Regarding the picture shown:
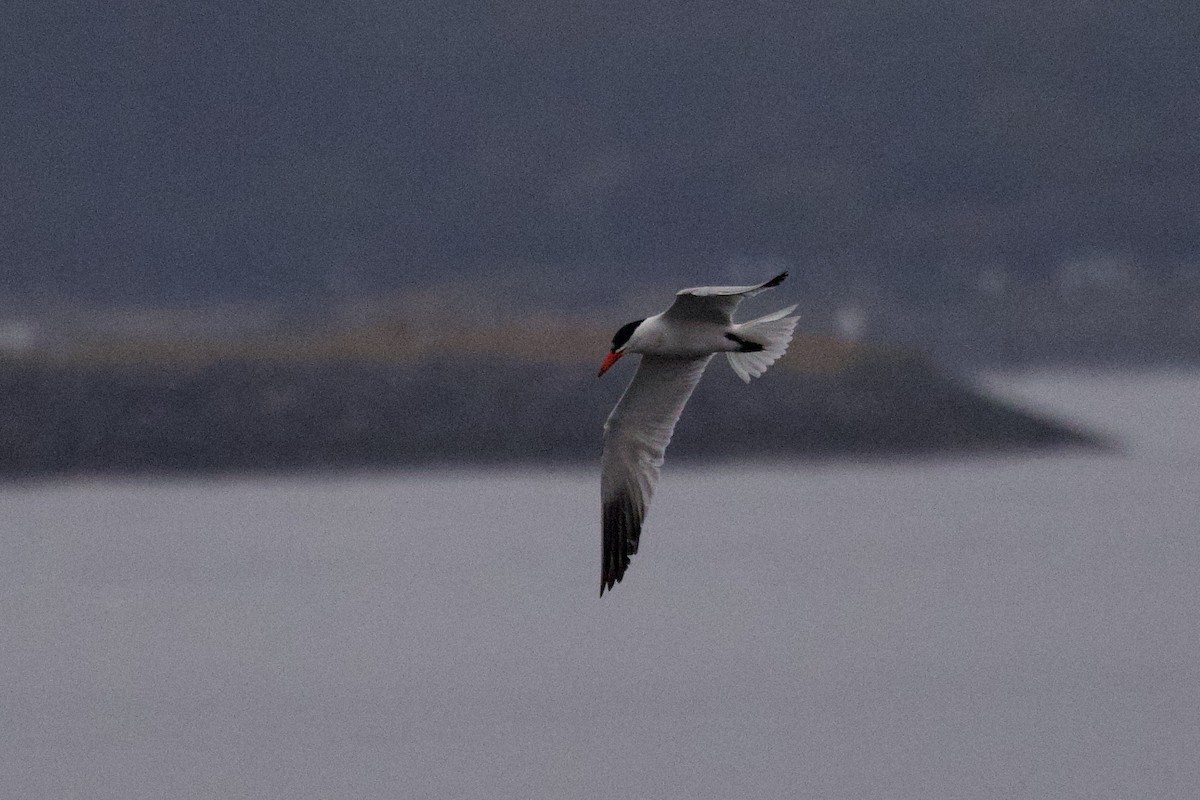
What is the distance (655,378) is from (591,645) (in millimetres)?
9697

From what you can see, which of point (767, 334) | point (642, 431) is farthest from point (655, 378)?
point (767, 334)

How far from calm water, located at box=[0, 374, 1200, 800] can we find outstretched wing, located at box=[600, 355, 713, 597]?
12.2ft

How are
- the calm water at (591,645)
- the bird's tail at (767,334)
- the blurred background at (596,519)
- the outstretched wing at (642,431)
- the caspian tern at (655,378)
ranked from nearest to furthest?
the caspian tern at (655,378)
the bird's tail at (767,334)
the outstretched wing at (642,431)
the calm water at (591,645)
the blurred background at (596,519)

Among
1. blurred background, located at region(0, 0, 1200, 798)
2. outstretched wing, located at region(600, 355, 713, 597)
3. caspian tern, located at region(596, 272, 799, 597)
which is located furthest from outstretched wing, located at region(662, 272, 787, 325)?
blurred background, located at region(0, 0, 1200, 798)

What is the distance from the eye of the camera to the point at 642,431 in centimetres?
1557

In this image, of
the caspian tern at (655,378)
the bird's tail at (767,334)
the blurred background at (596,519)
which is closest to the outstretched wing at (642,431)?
the caspian tern at (655,378)

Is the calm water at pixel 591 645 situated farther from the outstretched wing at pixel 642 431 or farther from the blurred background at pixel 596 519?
the outstretched wing at pixel 642 431

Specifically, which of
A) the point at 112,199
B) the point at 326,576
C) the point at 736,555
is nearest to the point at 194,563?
the point at 326,576

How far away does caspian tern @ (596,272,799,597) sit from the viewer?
1466cm

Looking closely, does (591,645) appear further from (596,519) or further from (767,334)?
(596,519)

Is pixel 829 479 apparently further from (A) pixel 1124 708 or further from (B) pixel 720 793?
(B) pixel 720 793

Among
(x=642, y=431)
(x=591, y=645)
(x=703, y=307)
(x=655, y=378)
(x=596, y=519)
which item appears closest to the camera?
(x=703, y=307)

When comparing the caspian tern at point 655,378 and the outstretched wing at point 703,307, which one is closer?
the outstretched wing at point 703,307

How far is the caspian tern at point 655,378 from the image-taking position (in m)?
14.7
